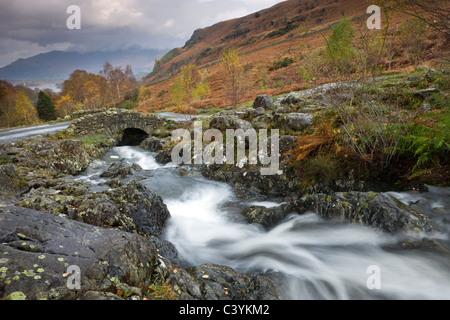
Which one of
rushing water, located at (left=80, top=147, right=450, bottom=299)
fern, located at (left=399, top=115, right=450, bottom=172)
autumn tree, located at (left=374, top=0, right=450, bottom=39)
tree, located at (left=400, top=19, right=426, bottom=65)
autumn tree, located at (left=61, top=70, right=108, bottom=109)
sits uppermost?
autumn tree, located at (left=61, top=70, right=108, bottom=109)

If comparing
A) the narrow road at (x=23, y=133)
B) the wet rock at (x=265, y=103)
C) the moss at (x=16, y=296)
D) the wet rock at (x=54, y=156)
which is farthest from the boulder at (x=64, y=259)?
the narrow road at (x=23, y=133)

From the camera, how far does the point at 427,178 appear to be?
237 inches

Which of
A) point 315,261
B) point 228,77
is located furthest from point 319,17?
point 315,261

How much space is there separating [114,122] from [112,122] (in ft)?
0.49

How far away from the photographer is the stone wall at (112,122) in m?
16.9

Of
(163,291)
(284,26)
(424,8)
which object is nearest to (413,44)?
(424,8)

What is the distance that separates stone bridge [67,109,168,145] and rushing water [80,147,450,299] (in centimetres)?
1301

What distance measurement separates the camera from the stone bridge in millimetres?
16938

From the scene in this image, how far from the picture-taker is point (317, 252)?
5582 millimetres

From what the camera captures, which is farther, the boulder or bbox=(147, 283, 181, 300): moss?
bbox=(147, 283, 181, 300): moss

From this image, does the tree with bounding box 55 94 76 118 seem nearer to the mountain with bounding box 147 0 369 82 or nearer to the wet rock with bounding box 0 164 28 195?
the mountain with bounding box 147 0 369 82

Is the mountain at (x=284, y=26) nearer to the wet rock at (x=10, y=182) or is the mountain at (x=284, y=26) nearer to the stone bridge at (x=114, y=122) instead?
the stone bridge at (x=114, y=122)

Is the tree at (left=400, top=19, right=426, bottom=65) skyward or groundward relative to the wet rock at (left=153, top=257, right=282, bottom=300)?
skyward

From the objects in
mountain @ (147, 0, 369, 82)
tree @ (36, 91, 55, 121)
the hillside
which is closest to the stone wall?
the hillside
